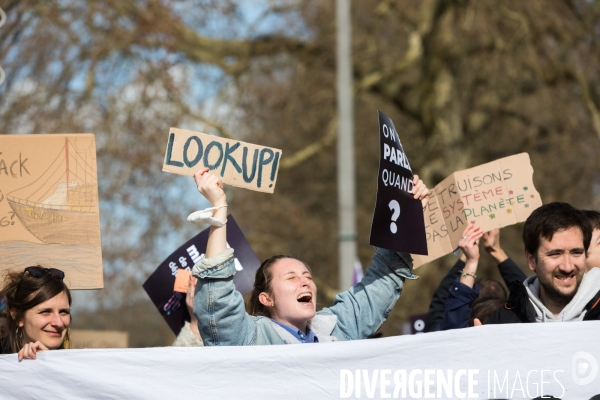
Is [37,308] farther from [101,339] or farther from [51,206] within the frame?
[101,339]

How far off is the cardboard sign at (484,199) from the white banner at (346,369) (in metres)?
1.10

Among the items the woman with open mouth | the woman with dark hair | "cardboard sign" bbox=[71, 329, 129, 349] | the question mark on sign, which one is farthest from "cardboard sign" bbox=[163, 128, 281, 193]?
"cardboard sign" bbox=[71, 329, 129, 349]

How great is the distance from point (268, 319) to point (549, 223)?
117 centimetres

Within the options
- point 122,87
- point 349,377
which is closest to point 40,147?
point 349,377

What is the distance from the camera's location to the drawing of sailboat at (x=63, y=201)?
4.29 meters

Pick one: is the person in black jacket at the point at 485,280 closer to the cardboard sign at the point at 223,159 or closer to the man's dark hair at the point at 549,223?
the man's dark hair at the point at 549,223

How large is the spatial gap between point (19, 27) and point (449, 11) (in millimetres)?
5984

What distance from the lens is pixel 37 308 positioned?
13.0 feet

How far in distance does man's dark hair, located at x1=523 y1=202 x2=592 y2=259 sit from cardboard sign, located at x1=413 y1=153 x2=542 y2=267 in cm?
81

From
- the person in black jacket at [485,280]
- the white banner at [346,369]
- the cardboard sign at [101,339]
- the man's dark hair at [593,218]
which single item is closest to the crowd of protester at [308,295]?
the man's dark hair at [593,218]

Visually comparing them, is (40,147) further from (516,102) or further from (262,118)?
(516,102)

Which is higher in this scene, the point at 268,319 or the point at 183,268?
the point at 183,268

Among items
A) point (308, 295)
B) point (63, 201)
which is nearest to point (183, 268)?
point (63, 201)

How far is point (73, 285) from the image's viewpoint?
4258 mm
